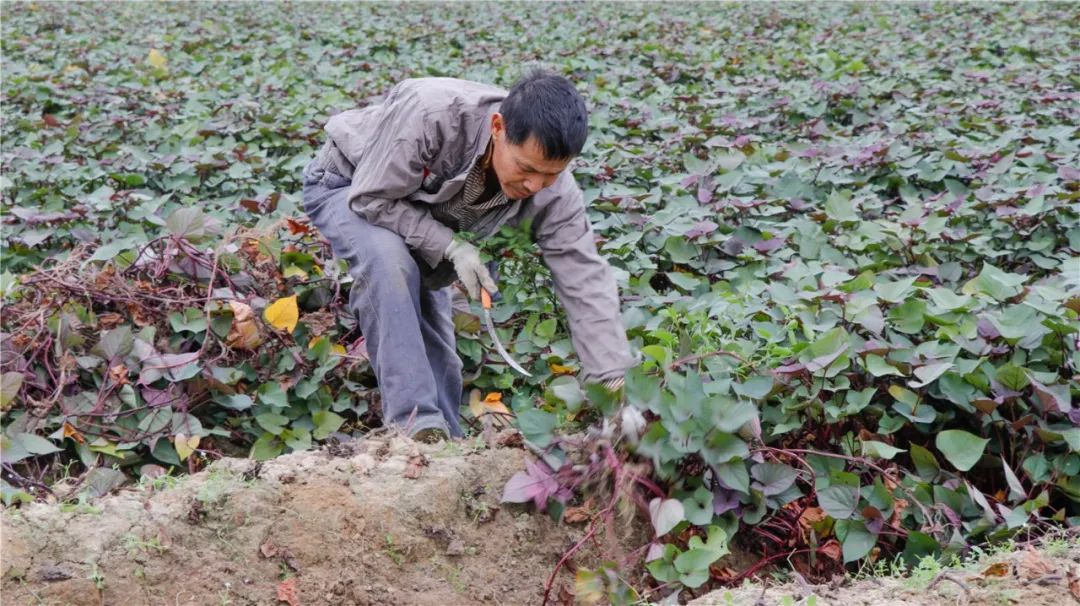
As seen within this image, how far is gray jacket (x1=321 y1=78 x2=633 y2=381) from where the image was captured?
7.25 feet

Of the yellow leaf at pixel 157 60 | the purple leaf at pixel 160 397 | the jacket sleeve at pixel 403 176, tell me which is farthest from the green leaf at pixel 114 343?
the yellow leaf at pixel 157 60

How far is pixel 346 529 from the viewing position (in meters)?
1.83

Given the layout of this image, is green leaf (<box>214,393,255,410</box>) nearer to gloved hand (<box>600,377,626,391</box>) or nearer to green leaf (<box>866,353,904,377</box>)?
gloved hand (<box>600,377,626,391</box>)

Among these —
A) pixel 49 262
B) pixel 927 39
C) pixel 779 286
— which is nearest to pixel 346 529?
pixel 779 286

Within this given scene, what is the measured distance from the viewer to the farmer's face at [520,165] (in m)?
2.01

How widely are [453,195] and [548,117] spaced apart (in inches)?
15.9

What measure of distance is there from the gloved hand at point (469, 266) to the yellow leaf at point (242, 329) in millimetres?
724

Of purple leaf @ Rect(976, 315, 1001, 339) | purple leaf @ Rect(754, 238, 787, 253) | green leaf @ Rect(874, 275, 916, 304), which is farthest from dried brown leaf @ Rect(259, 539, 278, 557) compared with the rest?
purple leaf @ Rect(754, 238, 787, 253)

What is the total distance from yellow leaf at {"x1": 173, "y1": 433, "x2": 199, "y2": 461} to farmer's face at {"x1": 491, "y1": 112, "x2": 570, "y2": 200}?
1.02 m

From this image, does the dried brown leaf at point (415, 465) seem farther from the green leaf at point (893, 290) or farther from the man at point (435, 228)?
the green leaf at point (893, 290)

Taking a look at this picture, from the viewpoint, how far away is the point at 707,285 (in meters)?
2.95

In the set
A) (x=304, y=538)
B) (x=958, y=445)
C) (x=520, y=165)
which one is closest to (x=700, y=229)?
(x=520, y=165)

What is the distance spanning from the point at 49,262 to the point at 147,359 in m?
1.00

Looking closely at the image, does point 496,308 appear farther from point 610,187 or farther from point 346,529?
point 346,529
